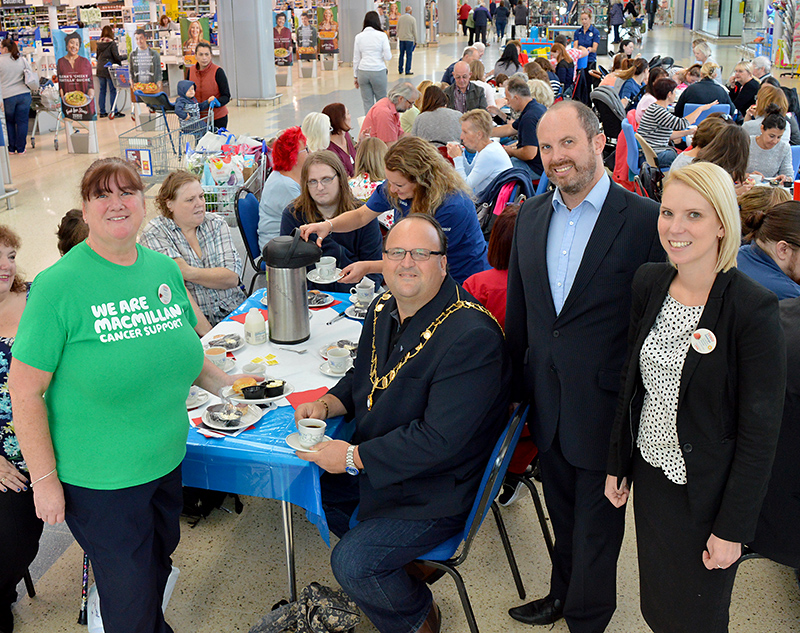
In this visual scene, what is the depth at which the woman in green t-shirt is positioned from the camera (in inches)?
77.1

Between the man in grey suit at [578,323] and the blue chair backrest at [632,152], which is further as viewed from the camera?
the blue chair backrest at [632,152]

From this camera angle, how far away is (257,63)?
15.0 meters

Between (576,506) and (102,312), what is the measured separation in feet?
5.19

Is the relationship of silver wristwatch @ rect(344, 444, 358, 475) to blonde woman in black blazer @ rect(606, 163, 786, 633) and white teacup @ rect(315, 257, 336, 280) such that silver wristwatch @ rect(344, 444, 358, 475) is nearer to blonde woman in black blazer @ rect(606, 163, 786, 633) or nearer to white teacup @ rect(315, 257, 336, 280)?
blonde woman in black blazer @ rect(606, 163, 786, 633)

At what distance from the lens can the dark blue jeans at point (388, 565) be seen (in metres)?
2.32

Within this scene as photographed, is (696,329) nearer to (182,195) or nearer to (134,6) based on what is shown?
(182,195)

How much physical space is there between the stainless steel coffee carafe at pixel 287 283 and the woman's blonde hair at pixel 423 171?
787mm

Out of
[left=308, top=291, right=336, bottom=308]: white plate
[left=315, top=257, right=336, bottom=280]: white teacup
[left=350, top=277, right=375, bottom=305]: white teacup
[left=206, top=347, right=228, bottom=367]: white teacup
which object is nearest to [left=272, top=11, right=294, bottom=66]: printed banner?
[left=315, top=257, right=336, bottom=280]: white teacup

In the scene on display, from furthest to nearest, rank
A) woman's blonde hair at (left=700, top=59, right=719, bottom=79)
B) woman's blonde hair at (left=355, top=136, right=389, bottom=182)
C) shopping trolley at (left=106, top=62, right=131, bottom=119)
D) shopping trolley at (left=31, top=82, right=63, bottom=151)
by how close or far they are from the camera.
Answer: shopping trolley at (left=106, top=62, right=131, bottom=119), shopping trolley at (left=31, top=82, right=63, bottom=151), woman's blonde hair at (left=700, top=59, right=719, bottom=79), woman's blonde hair at (left=355, top=136, right=389, bottom=182)

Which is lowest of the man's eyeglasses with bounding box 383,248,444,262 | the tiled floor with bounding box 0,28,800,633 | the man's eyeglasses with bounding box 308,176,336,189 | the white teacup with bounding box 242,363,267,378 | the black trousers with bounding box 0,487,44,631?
the tiled floor with bounding box 0,28,800,633

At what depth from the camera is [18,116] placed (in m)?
11.0

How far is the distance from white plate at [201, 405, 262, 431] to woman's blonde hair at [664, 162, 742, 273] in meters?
1.51

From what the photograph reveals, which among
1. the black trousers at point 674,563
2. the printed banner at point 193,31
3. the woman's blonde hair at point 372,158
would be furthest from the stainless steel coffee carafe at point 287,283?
the printed banner at point 193,31

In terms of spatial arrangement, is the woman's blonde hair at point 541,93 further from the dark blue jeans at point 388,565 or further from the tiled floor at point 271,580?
the dark blue jeans at point 388,565
